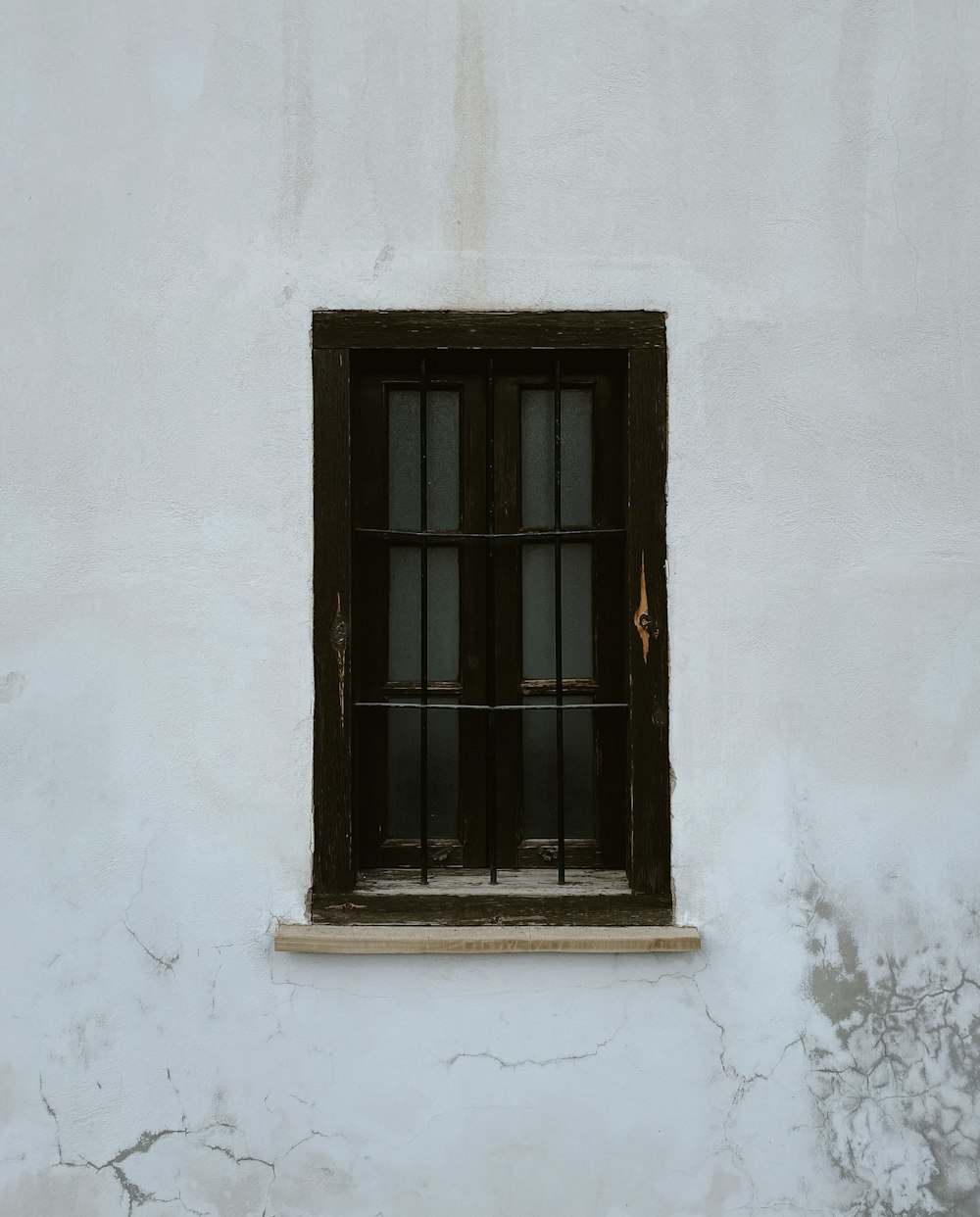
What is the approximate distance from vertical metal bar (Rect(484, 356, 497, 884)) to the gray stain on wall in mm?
832

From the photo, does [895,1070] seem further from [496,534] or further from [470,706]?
[496,534]

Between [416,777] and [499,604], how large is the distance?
21.3 inches

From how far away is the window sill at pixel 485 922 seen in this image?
223cm

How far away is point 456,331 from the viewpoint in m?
2.30

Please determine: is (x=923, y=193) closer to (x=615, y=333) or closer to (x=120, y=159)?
(x=615, y=333)

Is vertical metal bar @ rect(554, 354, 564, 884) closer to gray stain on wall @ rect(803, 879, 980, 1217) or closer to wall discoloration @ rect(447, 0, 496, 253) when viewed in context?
wall discoloration @ rect(447, 0, 496, 253)

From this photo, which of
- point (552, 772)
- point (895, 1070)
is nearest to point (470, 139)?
point (552, 772)

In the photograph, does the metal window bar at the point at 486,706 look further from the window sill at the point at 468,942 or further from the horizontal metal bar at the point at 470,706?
the window sill at the point at 468,942

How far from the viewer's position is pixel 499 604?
8.09 feet

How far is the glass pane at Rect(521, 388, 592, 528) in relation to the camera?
8.14ft

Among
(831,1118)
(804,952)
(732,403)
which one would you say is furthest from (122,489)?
(831,1118)

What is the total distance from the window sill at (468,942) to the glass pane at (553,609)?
69cm

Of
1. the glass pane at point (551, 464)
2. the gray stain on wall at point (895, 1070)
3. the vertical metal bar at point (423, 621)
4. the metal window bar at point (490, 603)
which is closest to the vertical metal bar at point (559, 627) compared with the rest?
the metal window bar at point (490, 603)

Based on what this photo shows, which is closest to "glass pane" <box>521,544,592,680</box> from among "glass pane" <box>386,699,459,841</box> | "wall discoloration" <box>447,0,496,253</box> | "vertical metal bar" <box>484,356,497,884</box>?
"vertical metal bar" <box>484,356,497,884</box>
